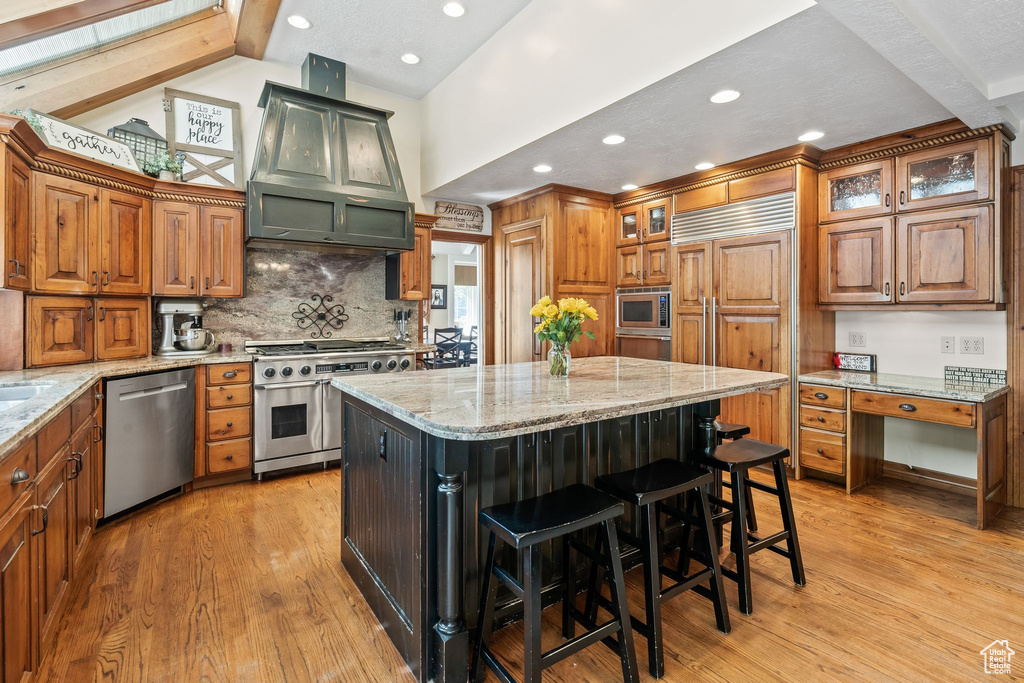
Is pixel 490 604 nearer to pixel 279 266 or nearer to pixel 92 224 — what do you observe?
pixel 92 224

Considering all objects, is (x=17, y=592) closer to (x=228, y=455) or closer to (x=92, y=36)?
(x=228, y=455)

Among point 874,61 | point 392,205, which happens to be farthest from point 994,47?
point 392,205

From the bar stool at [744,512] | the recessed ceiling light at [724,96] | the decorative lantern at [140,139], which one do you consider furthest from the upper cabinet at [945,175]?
the decorative lantern at [140,139]

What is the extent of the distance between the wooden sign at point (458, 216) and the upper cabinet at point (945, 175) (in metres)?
3.74

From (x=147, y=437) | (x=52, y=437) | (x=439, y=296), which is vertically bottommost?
(x=147, y=437)

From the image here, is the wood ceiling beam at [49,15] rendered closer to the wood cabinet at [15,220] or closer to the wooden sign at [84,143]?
the wooden sign at [84,143]

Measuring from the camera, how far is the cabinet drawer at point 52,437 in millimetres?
1651

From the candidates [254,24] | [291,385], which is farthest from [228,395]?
[254,24]

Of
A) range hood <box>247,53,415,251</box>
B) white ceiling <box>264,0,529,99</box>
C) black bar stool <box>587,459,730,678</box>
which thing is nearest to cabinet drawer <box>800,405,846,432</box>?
black bar stool <box>587,459,730,678</box>

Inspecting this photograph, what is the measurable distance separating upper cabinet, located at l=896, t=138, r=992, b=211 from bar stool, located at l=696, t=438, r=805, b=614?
2345 mm

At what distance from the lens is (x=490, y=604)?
5.60ft

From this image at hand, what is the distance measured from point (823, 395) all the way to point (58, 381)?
4579 mm

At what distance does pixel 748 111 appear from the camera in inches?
117

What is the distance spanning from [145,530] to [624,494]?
9.26 feet
